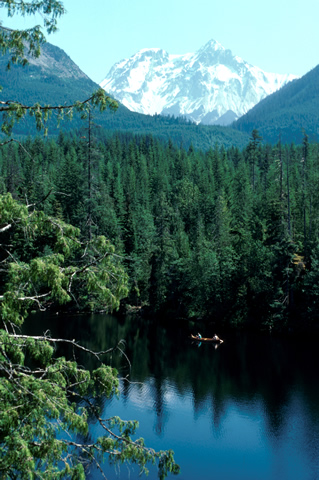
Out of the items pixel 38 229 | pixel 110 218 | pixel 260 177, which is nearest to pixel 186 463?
pixel 38 229

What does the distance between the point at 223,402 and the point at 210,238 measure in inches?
1775

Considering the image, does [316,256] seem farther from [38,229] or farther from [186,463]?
[38,229]

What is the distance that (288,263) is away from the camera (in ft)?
178

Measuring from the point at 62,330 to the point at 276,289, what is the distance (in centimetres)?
2265

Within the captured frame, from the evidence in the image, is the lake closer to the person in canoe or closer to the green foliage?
the person in canoe

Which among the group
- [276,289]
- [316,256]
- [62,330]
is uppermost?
[316,256]

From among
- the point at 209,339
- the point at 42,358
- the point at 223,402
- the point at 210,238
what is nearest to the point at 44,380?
the point at 42,358

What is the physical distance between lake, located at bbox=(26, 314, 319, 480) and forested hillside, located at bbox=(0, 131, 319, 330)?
557 cm

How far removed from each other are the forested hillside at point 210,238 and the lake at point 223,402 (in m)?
5.57

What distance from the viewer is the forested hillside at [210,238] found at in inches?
2117

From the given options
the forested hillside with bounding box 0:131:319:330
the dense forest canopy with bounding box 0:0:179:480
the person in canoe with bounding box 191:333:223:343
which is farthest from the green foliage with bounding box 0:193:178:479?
the person in canoe with bounding box 191:333:223:343

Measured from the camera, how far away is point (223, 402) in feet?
108

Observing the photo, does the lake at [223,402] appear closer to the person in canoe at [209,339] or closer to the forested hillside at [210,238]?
the person in canoe at [209,339]

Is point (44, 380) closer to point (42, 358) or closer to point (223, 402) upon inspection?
point (42, 358)
